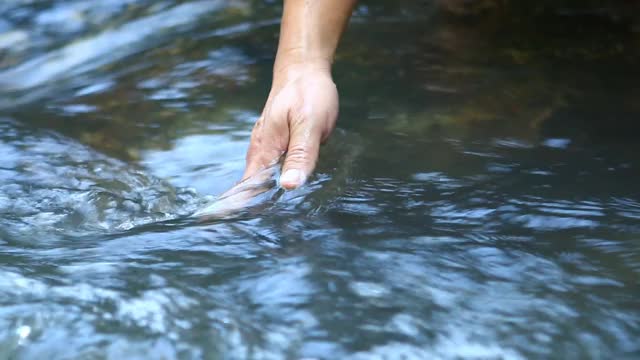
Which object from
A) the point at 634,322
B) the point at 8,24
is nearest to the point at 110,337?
the point at 634,322

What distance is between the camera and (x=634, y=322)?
1337 millimetres

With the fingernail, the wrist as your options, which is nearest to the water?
the fingernail

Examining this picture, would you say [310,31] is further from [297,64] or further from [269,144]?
[269,144]

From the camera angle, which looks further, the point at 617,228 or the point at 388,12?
the point at 388,12

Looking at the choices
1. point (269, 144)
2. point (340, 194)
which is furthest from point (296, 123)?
point (340, 194)

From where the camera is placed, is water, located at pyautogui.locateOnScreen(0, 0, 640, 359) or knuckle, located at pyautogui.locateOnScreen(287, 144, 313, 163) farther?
knuckle, located at pyautogui.locateOnScreen(287, 144, 313, 163)

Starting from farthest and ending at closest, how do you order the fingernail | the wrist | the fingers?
the wrist → the fingers → the fingernail

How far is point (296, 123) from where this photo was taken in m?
2.01

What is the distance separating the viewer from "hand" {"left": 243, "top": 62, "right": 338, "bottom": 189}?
1958 millimetres

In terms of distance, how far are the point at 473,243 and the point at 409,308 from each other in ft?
0.96

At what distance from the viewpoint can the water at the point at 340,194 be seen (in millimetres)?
1311

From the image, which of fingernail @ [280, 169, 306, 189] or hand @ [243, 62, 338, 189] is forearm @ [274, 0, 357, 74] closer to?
hand @ [243, 62, 338, 189]

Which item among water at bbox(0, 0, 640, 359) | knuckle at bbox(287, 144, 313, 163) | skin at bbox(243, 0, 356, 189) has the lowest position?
water at bbox(0, 0, 640, 359)

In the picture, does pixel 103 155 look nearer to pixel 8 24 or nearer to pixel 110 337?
pixel 110 337
